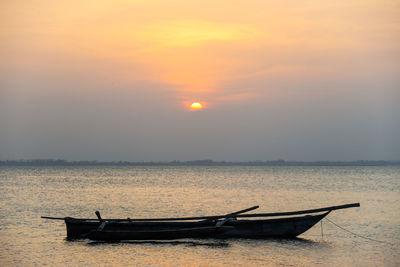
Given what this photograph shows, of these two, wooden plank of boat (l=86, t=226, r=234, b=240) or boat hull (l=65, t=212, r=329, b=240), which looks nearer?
wooden plank of boat (l=86, t=226, r=234, b=240)

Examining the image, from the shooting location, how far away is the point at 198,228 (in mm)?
21438

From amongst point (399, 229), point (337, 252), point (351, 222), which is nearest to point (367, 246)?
point (337, 252)

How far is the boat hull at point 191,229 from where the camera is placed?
21453mm

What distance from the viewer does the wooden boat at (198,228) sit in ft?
70.5

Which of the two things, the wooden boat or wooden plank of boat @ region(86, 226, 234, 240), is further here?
the wooden boat

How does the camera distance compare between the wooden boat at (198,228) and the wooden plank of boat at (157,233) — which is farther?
the wooden boat at (198,228)

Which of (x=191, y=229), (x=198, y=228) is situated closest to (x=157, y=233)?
(x=191, y=229)

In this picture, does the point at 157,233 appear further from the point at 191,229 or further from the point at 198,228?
the point at 198,228

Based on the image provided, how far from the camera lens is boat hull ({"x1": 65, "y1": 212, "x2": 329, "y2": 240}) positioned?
21.5 meters

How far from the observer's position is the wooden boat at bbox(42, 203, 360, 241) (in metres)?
21.5

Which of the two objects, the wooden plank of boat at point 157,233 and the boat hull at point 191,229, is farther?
the boat hull at point 191,229

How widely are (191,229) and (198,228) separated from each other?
0.30 m

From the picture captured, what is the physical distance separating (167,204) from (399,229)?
20.3 m

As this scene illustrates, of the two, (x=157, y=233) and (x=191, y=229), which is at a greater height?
(x=191, y=229)
